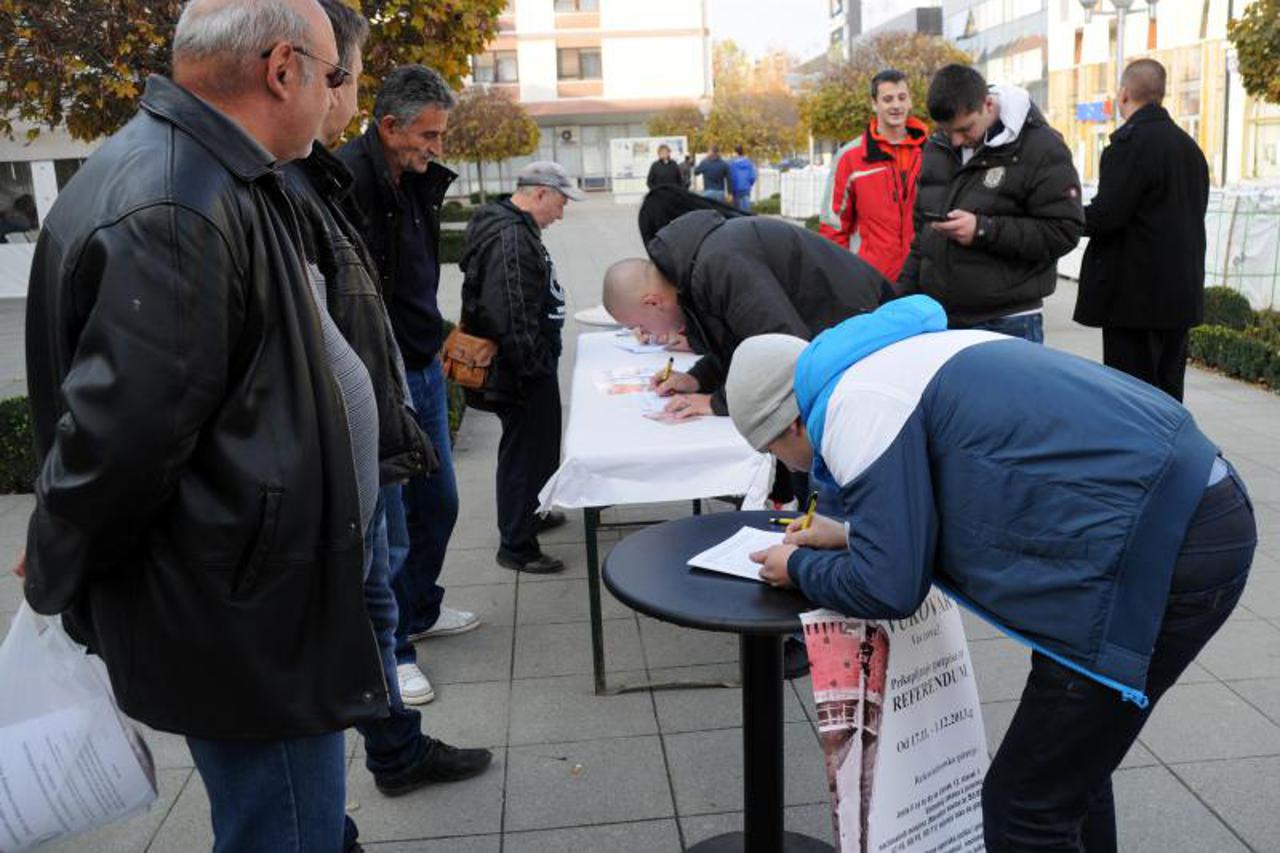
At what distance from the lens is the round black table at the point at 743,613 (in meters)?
2.10

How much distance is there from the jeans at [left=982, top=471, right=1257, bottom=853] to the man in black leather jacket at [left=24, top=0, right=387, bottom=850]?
1.03 meters

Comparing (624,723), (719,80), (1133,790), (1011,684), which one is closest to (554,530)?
(624,723)

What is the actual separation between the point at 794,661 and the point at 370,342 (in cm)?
204

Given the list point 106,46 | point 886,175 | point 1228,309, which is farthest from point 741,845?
point 1228,309

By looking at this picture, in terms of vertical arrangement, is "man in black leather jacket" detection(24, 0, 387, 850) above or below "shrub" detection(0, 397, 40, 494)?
above

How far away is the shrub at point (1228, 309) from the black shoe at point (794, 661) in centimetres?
721

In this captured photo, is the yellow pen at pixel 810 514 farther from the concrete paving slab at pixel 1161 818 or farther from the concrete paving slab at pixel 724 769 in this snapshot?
the concrete paving slab at pixel 1161 818

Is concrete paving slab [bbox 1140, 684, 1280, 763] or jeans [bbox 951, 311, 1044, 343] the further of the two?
jeans [bbox 951, 311, 1044, 343]

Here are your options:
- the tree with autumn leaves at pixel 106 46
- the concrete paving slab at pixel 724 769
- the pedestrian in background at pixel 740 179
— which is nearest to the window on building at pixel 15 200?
the tree with autumn leaves at pixel 106 46

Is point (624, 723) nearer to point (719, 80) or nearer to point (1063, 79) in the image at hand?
point (1063, 79)

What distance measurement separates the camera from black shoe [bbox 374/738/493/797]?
2.97 metres

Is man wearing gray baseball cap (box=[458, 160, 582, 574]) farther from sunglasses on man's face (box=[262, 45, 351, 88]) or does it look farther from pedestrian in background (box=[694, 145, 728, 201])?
pedestrian in background (box=[694, 145, 728, 201])

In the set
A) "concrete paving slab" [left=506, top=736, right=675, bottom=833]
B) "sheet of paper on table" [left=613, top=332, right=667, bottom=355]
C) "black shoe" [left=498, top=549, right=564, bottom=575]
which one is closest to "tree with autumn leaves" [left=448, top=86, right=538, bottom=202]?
"sheet of paper on table" [left=613, top=332, right=667, bottom=355]

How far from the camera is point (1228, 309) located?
9.48 m
